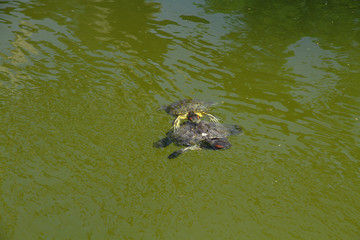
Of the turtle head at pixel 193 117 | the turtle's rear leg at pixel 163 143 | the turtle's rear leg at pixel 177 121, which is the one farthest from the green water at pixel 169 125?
Result: the turtle head at pixel 193 117

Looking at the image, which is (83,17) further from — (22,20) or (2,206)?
(2,206)

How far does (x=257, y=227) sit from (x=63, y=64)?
13.9ft

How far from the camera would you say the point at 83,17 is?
7.78 metres

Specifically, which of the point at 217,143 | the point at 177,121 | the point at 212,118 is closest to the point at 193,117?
the point at 177,121

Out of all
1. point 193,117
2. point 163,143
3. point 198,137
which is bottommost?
point 163,143

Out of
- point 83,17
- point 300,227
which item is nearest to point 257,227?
point 300,227

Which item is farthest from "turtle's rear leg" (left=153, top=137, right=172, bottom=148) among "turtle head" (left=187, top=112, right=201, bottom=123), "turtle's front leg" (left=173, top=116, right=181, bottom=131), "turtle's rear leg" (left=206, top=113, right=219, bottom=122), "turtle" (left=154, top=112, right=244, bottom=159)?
"turtle's rear leg" (left=206, top=113, right=219, bottom=122)

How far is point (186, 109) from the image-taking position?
461 centimetres

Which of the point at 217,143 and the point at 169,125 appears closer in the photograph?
the point at 217,143

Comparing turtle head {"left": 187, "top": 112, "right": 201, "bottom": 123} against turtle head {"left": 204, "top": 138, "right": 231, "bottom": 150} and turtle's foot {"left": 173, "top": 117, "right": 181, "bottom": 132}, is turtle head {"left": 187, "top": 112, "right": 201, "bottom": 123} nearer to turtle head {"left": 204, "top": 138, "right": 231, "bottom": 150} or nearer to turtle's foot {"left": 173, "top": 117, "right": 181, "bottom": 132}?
turtle's foot {"left": 173, "top": 117, "right": 181, "bottom": 132}

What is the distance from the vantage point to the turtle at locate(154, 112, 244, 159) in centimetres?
402

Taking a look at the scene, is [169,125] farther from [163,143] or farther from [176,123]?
[163,143]

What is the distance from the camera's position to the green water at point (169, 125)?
326cm

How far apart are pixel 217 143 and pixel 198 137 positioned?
0.25m
